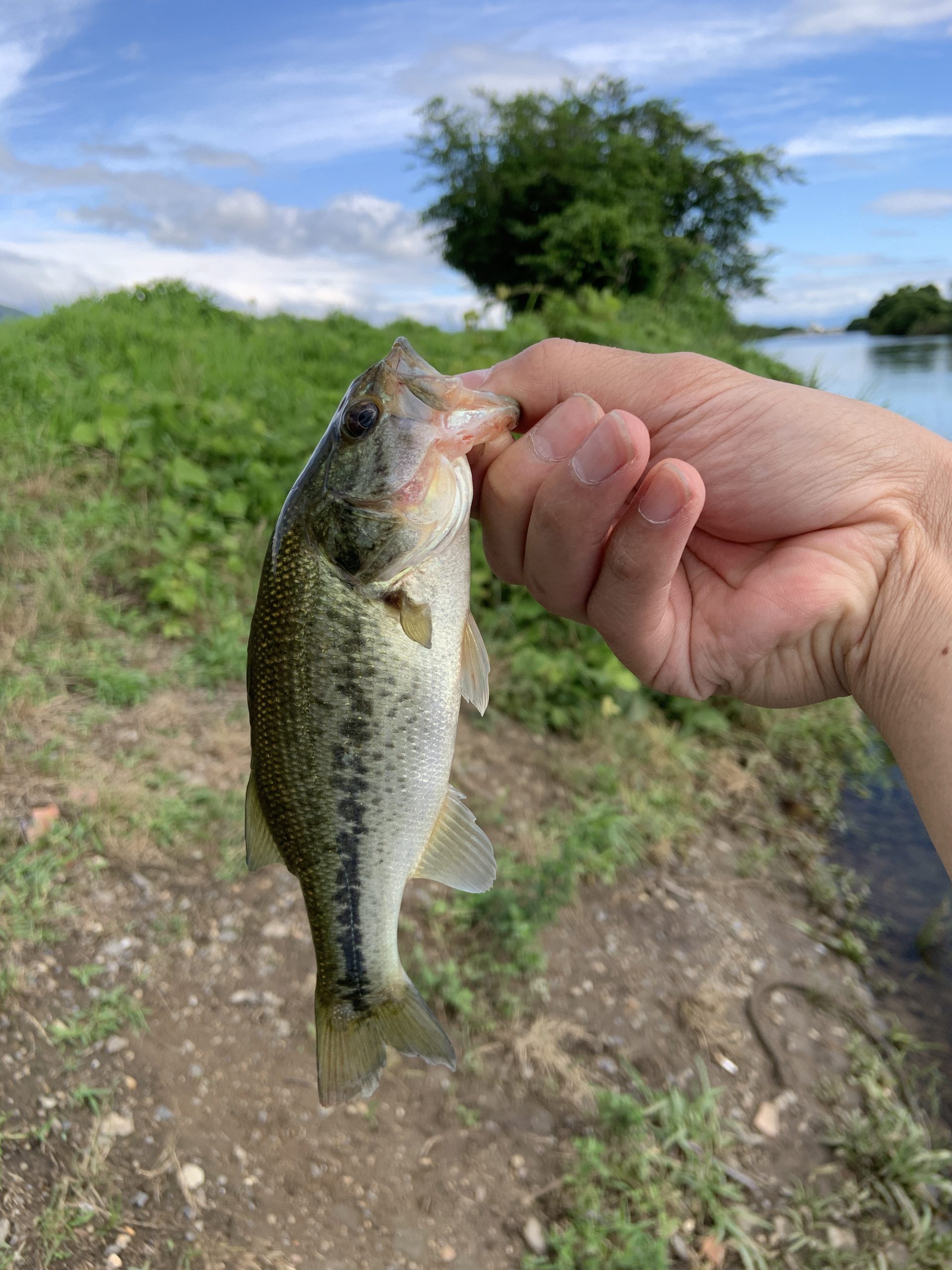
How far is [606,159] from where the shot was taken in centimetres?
2830

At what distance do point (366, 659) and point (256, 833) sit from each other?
1.69 feet

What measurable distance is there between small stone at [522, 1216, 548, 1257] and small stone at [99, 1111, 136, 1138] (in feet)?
4.93

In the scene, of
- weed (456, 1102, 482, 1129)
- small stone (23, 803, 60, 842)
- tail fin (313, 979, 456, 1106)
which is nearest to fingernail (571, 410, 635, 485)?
tail fin (313, 979, 456, 1106)

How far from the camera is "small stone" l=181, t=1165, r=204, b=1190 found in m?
2.74

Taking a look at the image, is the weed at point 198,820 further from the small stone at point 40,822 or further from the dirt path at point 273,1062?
the small stone at point 40,822

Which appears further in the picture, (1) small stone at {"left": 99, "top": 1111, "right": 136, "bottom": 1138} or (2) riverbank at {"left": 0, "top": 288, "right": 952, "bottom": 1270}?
(2) riverbank at {"left": 0, "top": 288, "right": 952, "bottom": 1270}

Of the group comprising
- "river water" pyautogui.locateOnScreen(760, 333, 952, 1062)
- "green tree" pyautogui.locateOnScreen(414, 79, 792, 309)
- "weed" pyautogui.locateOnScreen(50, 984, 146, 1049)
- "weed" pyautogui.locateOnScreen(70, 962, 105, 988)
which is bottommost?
"river water" pyautogui.locateOnScreen(760, 333, 952, 1062)

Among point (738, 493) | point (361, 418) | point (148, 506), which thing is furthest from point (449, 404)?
point (148, 506)

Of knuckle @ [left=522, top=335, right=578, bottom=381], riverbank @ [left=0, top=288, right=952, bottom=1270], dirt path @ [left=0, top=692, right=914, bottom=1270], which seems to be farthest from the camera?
riverbank @ [left=0, top=288, right=952, bottom=1270]

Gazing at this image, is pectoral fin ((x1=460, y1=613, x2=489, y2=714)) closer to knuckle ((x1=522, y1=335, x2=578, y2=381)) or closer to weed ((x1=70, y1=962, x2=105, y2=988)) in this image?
knuckle ((x1=522, y1=335, x2=578, y2=381))

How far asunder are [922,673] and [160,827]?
3175mm

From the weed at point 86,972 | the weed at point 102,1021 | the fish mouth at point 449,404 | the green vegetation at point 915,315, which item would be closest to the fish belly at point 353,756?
the fish mouth at point 449,404

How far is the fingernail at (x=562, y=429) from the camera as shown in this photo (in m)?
2.00

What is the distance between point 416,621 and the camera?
5.96 feet
